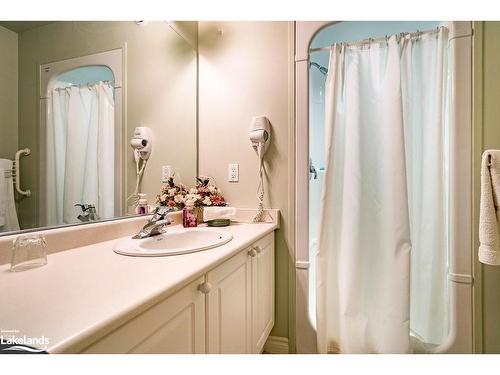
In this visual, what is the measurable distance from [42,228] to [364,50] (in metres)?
1.79

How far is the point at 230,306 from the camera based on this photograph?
1016 mm

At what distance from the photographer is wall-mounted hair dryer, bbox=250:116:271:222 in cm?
156

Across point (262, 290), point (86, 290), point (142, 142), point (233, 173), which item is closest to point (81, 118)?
point (142, 142)

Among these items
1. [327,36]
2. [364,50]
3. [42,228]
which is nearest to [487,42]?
[364,50]

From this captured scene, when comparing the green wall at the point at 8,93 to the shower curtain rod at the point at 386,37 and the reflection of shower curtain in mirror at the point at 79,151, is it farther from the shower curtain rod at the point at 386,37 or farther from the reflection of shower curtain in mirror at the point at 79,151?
the shower curtain rod at the point at 386,37

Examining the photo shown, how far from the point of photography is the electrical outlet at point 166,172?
1590mm

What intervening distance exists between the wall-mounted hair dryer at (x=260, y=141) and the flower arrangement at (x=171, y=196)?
0.49 m

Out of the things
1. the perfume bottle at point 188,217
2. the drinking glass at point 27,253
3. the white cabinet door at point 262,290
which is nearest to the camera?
the drinking glass at point 27,253

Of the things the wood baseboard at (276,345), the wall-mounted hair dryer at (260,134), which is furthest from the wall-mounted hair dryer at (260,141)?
the wood baseboard at (276,345)

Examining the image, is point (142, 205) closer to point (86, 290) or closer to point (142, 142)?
point (142, 142)

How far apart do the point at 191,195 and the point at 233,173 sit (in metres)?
0.32

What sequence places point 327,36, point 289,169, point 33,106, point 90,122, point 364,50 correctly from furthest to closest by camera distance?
1. point 327,36
2. point 289,169
3. point 364,50
4. point 90,122
5. point 33,106

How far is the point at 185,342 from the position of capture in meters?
0.74
